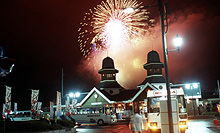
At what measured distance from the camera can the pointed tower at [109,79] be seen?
5175 centimetres

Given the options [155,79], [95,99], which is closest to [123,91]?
[155,79]

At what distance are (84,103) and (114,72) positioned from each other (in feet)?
34.4

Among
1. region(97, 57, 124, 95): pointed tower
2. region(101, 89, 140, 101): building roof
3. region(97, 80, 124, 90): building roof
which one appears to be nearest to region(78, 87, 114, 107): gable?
region(101, 89, 140, 101): building roof

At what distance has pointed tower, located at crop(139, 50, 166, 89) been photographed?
164 feet

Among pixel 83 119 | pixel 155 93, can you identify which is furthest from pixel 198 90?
pixel 155 93

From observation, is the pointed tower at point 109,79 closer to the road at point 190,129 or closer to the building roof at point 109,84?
the building roof at point 109,84

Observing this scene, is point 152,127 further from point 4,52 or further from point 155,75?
point 155,75

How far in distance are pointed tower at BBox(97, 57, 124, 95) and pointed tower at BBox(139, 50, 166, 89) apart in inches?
218

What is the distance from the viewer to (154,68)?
51125 millimetres

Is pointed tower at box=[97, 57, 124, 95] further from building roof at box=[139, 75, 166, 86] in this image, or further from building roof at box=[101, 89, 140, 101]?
building roof at box=[139, 75, 166, 86]

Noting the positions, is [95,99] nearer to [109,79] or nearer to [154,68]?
[109,79]

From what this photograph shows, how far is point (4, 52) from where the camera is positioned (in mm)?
10141

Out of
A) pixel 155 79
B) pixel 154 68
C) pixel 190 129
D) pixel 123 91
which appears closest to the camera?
pixel 190 129

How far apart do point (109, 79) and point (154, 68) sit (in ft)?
32.6
